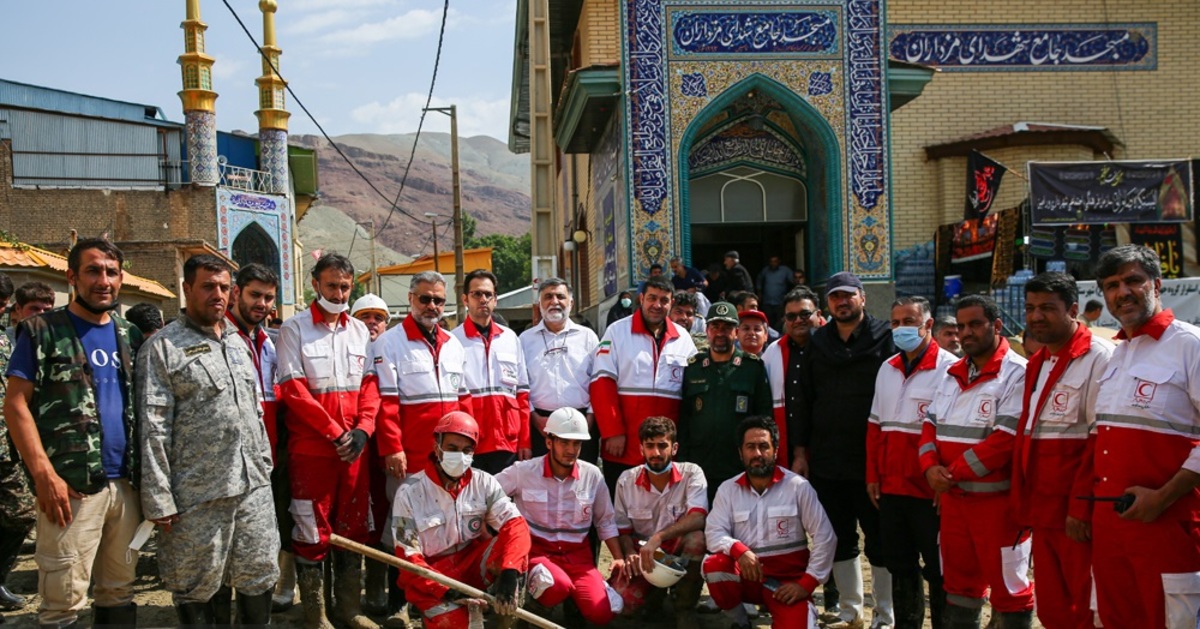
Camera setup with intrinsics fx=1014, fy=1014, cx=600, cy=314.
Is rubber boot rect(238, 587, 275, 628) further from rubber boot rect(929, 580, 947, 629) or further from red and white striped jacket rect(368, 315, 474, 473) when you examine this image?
rubber boot rect(929, 580, 947, 629)

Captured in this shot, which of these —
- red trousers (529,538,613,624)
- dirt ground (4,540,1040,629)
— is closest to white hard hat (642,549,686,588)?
red trousers (529,538,613,624)

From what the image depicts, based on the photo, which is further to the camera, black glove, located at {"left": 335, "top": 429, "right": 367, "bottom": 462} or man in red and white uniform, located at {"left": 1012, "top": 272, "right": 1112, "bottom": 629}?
black glove, located at {"left": 335, "top": 429, "right": 367, "bottom": 462}

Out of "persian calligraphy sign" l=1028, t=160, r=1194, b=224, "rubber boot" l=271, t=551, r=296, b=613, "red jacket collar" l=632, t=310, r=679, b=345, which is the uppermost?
"persian calligraphy sign" l=1028, t=160, r=1194, b=224

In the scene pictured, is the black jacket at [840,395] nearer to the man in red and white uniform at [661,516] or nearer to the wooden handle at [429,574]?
the man in red and white uniform at [661,516]

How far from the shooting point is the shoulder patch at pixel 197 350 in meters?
4.64

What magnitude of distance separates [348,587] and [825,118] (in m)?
8.94

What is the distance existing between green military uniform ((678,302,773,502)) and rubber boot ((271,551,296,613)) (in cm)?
263

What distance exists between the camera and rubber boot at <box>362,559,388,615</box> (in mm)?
6234

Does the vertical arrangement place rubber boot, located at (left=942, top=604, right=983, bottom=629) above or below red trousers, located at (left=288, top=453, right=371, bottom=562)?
below

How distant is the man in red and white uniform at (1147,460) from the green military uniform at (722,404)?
94.2 inches

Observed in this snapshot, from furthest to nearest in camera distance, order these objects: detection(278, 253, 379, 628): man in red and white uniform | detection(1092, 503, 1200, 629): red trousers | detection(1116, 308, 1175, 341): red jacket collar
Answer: detection(278, 253, 379, 628): man in red and white uniform, detection(1116, 308, 1175, 341): red jacket collar, detection(1092, 503, 1200, 629): red trousers

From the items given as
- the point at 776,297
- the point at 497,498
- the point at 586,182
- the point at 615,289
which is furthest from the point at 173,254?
the point at 497,498

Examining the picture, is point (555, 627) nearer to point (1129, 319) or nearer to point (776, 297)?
point (1129, 319)

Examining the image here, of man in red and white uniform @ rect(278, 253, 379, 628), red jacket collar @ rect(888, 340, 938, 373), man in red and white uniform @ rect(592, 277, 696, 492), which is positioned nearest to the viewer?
red jacket collar @ rect(888, 340, 938, 373)
